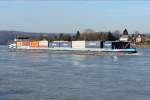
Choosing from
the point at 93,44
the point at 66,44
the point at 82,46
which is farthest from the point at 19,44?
the point at 93,44

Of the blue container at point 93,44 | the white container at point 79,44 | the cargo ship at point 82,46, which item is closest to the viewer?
the cargo ship at point 82,46

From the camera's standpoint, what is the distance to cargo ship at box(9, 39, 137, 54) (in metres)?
68.7

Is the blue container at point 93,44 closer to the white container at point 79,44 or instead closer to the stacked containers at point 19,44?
the white container at point 79,44

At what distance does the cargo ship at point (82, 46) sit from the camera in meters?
68.7

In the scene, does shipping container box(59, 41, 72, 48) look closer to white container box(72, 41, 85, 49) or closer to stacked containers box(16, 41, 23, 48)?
white container box(72, 41, 85, 49)

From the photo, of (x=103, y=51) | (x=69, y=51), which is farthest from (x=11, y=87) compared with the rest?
(x=69, y=51)

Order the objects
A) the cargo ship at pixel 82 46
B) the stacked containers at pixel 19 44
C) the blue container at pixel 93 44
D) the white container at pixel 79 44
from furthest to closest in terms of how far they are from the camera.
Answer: the stacked containers at pixel 19 44, the white container at pixel 79 44, the blue container at pixel 93 44, the cargo ship at pixel 82 46

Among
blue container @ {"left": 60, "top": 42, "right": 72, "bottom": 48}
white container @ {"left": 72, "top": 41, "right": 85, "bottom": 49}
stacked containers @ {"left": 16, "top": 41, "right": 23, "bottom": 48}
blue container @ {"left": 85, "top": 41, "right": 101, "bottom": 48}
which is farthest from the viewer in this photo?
stacked containers @ {"left": 16, "top": 41, "right": 23, "bottom": 48}

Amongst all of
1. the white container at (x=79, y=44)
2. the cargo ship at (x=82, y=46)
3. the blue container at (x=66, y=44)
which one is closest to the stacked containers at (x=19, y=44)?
the cargo ship at (x=82, y=46)

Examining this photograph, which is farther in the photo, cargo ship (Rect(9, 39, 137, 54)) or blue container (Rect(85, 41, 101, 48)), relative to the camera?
blue container (Rect(85, 41, 101, 48))

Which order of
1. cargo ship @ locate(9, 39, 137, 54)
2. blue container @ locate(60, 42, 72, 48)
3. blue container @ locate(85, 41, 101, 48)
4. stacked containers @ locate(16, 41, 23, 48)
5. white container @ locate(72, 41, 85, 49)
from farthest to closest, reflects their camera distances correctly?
stacked containers @ locate(16, 41, 23, 48), blue container @ locate(60, 42, 72, 48), white container @ locate(72, 41, 85, 49), blue container @ locate(85, 41, 101, 48), cargo ship @ locate(9, 39, 137, 54)

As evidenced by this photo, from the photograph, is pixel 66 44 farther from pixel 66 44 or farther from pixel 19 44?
pixel 19 44

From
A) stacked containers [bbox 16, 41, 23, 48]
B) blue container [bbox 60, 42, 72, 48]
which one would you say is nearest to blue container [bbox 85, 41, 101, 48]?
blue container [bbox 60, 42, 72, 48]

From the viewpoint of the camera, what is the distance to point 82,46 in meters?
74.1
